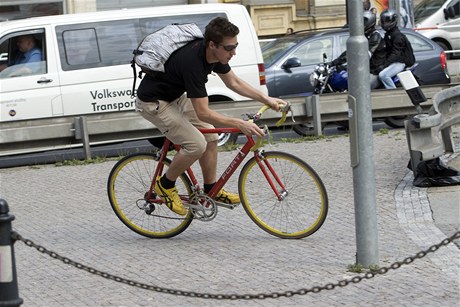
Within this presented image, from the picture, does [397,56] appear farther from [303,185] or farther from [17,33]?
[303,185]

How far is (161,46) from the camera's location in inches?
327

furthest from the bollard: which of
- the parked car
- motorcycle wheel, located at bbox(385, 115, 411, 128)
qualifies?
the parked car

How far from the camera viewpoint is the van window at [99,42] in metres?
15.1

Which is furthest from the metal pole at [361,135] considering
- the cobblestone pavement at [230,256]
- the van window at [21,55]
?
the van window at [21,55]

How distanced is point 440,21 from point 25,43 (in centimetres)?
1689

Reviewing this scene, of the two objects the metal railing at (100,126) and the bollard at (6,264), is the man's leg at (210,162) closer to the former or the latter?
the bollard at (6,264)

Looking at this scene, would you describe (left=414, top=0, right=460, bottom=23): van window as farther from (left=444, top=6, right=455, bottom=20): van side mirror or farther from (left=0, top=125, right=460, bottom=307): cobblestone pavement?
(left=0, top=125, right=460, bottom=307): cobblestone pavement

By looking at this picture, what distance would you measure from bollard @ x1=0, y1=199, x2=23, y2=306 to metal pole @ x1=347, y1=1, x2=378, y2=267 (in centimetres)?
282

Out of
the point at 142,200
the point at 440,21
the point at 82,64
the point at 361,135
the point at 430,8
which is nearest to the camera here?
the point at 361,135

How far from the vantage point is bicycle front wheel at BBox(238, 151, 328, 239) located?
8.30m

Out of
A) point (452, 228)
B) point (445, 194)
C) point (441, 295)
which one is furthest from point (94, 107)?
point (441, 295)

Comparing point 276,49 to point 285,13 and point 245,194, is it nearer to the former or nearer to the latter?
point 245,194

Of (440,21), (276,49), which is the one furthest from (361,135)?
(440,21)

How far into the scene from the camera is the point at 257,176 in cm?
845
